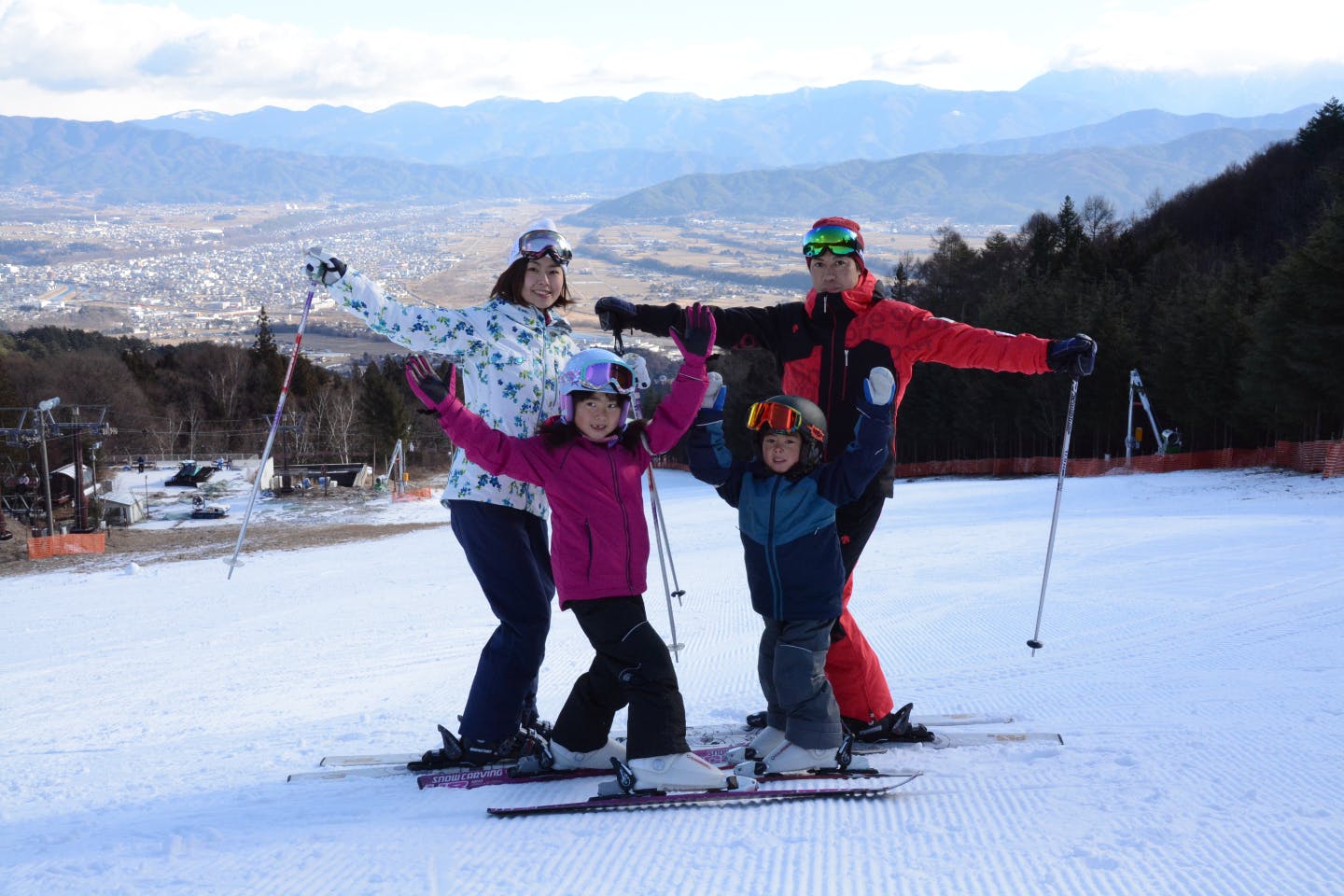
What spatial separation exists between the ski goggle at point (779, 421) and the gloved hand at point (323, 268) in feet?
5.34

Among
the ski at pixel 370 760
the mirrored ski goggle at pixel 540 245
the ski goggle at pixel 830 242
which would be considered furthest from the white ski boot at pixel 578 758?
the ski goggle at pixel 830 242

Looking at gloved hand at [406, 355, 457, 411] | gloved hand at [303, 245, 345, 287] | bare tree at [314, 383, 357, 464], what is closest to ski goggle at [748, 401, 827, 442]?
gloved hand at [406, 355, 457, 411]

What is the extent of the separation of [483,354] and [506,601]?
0.93m

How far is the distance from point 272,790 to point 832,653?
2142 millimetres

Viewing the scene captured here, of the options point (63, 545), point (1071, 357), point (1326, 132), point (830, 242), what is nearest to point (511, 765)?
point (830, 242)

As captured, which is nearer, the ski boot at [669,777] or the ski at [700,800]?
the ski at [700,800]

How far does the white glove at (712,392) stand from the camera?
12.2 ft

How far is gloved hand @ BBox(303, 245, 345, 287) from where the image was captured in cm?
386

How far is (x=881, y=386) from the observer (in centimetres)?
360

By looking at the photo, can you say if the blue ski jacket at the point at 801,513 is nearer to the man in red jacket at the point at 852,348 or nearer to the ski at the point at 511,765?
the man in red jacket at the point at 852,348

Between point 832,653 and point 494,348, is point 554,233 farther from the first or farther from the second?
point 832,653

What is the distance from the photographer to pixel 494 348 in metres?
3.88

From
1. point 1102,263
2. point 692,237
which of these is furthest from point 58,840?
point 692,237

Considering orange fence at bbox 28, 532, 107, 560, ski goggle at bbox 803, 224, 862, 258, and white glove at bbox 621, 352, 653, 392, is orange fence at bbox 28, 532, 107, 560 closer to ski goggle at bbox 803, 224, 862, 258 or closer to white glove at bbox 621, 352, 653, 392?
white glove at bbox 621, 352, 653, 392
